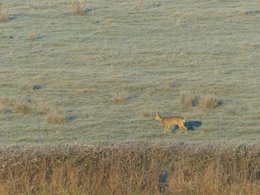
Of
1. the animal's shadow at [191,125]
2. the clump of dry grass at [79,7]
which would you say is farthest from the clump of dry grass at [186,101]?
the clump of dry grass at [79,7]

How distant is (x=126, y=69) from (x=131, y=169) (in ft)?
27.3

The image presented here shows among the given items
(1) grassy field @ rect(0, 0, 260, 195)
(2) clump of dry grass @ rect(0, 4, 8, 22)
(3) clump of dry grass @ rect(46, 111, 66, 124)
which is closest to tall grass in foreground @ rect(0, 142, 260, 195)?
(1) grassy field @ rect(0, 0, 260, 195)

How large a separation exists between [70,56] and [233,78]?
13.6 feet

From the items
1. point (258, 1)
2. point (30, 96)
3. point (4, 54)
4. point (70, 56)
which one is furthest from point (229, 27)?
point (30, 96)

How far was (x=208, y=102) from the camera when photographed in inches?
588

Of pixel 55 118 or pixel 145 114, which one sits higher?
pixel 55 118

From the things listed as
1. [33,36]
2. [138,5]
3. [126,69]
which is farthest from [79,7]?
[126,69]

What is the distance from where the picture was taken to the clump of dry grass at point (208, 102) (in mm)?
14891

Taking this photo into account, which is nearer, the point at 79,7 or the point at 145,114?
the point at 145,114

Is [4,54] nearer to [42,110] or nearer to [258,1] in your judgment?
[42,110]

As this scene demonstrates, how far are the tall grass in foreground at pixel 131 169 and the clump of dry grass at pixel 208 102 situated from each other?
14.4 feet

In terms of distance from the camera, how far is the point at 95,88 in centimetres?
1612

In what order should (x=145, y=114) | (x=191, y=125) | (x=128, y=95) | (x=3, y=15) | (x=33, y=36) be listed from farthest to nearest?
(x=3, y=15)
(x=33, y=36)
(x=128, y=95)
(x=145, y=114)
(x=191, y=125)

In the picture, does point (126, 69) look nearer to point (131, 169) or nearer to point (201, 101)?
point (201, 101)
